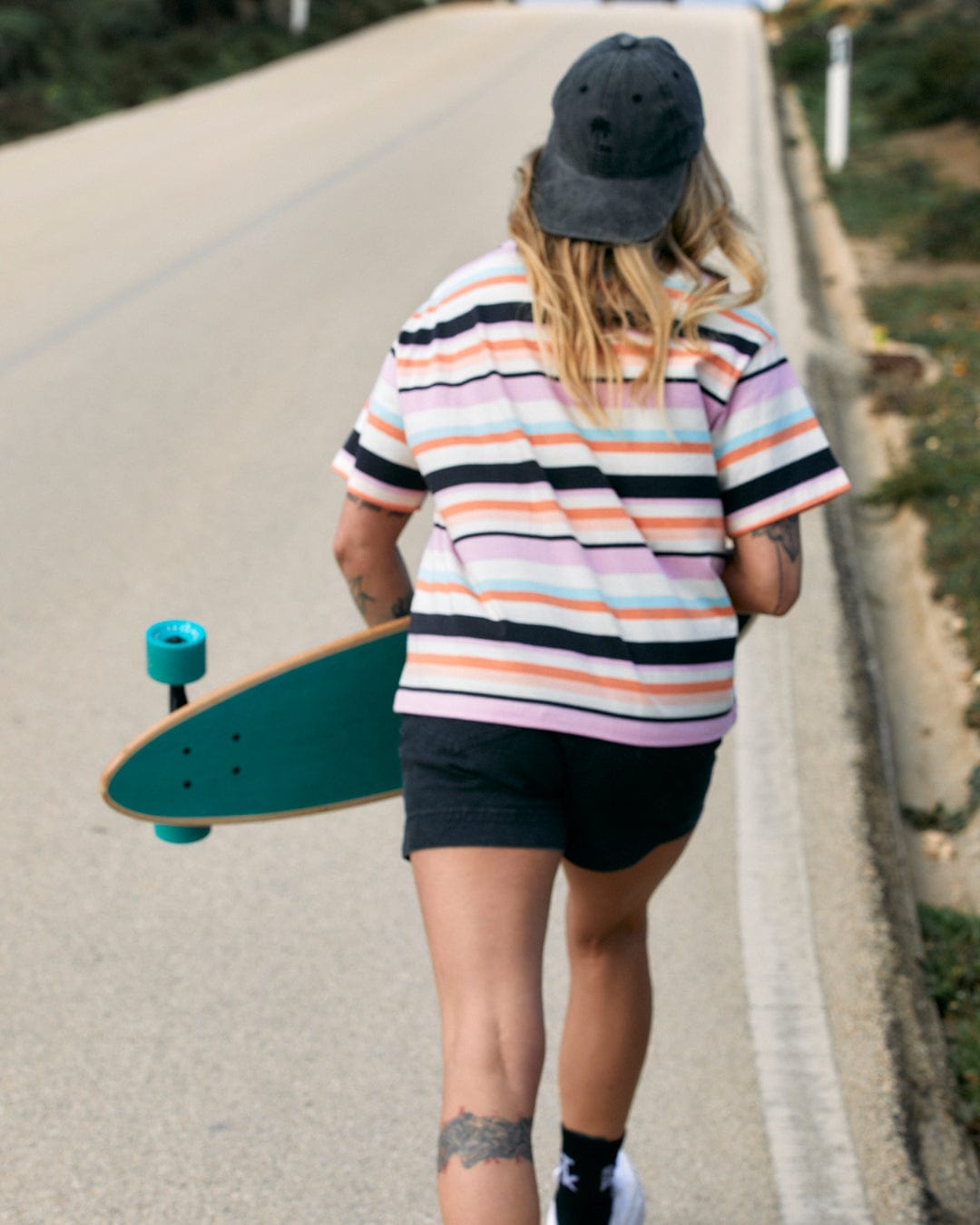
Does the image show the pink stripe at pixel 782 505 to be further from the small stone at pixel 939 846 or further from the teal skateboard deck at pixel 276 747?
the small stone at pixel 939 846

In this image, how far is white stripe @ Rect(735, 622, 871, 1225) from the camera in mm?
3104

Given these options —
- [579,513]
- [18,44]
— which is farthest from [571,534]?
[18,44]

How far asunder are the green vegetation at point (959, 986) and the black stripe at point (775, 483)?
183cm

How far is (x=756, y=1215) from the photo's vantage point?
2980 millimetres

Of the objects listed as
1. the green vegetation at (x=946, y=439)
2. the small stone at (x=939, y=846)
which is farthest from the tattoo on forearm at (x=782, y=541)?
the green vegetation at (x=946, y=439)

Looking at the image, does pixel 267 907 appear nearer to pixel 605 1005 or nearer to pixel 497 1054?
pixel 605 1005

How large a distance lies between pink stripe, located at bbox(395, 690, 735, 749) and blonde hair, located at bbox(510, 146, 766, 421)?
38cm

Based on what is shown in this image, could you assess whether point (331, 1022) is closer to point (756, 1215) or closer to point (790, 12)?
point (756, 1215)

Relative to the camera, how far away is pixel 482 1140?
6.07 ft

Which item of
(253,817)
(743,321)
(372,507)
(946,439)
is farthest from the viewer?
(946,439)

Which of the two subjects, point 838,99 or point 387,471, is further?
point 838,99

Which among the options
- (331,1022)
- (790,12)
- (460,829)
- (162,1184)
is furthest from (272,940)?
(790,12)

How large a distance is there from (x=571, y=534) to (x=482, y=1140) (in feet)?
2.42

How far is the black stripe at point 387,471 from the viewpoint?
221cm
